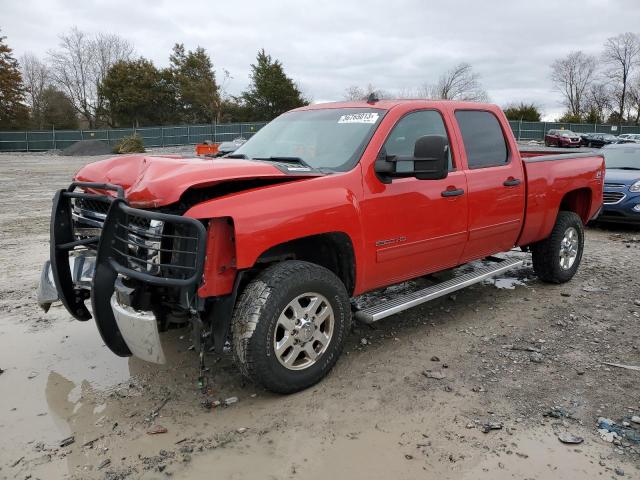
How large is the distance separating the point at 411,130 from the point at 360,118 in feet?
1.40

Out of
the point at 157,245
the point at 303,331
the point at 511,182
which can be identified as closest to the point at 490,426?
the point at 303,331

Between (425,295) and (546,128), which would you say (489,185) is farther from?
(546,128)

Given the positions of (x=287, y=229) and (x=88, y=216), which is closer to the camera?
(x=287, y=229)

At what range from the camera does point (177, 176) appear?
3076 millimetres

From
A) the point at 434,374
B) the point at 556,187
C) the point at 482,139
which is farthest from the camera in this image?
the point at 556,187

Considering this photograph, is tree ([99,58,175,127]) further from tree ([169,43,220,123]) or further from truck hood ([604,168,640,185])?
truck hood ([604,168,640,185])

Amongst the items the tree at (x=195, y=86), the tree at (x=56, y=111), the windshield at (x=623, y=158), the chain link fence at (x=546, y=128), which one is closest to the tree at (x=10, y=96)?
the tree at (x=56, y=111)

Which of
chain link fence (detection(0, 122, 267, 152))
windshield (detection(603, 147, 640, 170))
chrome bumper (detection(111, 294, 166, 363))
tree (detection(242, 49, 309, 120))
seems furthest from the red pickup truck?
tree (detection(242, 49, 309, 120))

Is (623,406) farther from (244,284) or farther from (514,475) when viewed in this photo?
(244,284)

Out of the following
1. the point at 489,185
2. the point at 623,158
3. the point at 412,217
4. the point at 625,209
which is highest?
the point at 623,158

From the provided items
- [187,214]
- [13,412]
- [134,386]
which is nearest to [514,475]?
[187,214]

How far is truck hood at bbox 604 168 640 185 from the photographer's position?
9.25 meters

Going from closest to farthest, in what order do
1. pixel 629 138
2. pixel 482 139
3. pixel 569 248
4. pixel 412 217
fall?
pixel 412 217, pixel 482 139, pixel 569 248, pixel 629 138

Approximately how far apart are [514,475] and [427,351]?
155 cm
